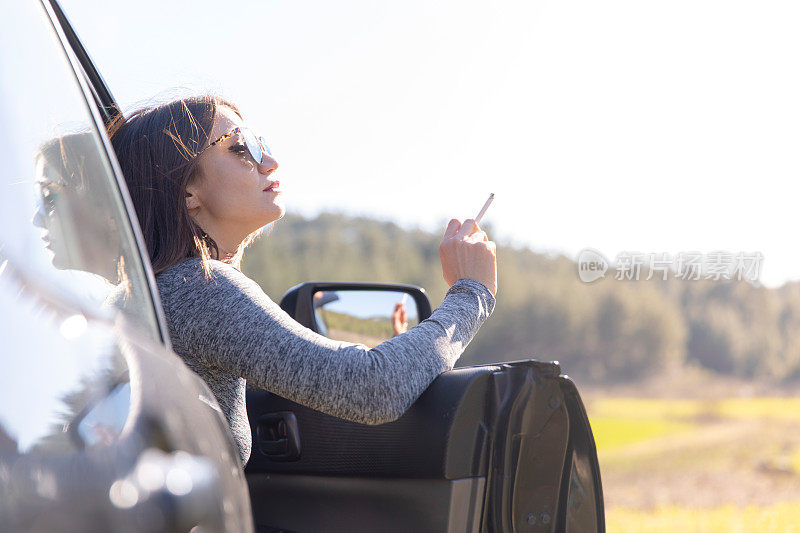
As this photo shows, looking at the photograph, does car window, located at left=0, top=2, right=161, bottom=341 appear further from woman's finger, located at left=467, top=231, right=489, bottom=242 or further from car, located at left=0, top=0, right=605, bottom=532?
woman's finger, located at left=467, top=231, right=489, bottom=242

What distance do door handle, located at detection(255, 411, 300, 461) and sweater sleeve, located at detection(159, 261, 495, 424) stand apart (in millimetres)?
421

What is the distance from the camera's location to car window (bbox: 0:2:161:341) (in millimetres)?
873

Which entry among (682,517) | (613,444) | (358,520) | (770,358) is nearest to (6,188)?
(358,520)

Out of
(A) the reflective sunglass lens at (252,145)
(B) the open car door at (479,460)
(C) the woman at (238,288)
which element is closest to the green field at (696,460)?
(B) the open car door at (479,460)

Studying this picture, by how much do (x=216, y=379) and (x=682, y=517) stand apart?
10.3 meters

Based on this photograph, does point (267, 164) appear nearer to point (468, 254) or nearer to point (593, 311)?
point (468, 254)

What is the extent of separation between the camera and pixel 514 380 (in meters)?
1.59

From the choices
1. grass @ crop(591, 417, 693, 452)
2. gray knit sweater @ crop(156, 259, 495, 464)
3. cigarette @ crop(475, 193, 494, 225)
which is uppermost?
cigarette @ crop(475, 193, 494, 225)

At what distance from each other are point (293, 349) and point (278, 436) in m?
0.61

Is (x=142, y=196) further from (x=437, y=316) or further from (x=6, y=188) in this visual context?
(x=6, y=188)

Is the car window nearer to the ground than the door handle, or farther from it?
farther from it

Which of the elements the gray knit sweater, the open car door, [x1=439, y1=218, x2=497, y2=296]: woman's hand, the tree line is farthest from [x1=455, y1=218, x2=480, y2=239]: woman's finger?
the tree line

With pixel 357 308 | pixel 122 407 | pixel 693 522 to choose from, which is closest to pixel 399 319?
pixel 357 308

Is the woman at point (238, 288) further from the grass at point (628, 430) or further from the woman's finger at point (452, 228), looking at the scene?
the grass at point (628, 430)
